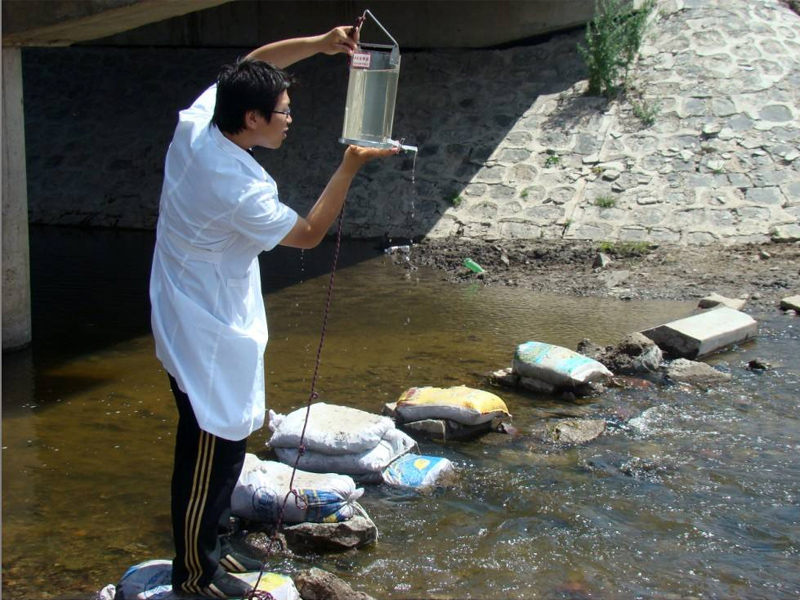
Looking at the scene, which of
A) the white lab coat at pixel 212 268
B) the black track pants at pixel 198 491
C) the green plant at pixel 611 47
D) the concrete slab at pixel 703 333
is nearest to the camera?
the white lab coat at pixel 212 268

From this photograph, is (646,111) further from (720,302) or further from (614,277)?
(720,302)

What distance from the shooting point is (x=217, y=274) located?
3.30 meters

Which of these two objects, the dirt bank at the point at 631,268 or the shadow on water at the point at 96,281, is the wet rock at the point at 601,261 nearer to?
the dirt bank at the point at 631,268

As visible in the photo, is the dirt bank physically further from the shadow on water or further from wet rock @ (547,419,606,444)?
wet rock @ (547,419,606,444)

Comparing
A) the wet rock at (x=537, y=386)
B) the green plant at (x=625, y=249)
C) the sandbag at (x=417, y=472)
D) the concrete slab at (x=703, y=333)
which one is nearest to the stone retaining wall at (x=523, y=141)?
the green plant at (x=625, y=249)

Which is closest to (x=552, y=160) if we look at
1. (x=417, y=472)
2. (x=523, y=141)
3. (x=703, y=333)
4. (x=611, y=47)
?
(x=523, y=141)

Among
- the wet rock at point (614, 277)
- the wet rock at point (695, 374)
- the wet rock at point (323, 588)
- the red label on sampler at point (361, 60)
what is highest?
the red label on sampler at point (361, 60)

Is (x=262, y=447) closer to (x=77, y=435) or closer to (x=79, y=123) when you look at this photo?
(x=77, y=435)

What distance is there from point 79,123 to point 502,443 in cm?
1097

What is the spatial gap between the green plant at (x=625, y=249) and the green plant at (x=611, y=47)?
9.69 ft

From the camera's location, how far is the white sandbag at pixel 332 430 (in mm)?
5156

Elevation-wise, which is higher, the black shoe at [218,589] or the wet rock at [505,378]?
the black shoe at [218,589]

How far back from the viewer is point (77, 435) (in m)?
5.88

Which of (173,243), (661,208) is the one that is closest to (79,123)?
(661,208)
